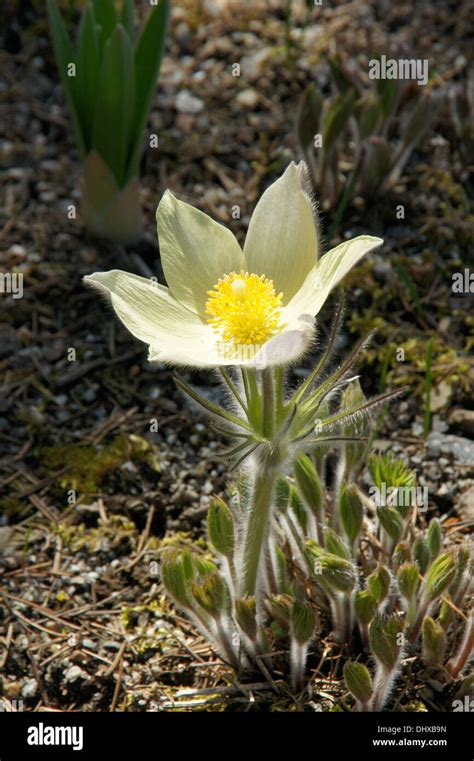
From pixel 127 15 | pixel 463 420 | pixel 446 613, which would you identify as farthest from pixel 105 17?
pixel 446 613

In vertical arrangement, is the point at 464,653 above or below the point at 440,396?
below

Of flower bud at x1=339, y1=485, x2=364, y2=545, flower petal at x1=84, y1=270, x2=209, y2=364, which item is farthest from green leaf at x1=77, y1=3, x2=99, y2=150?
flower bud at x1=339, y1=485, x2=364, y2=545

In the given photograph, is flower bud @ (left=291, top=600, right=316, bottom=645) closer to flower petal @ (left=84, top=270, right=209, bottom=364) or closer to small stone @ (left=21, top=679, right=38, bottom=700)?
flower petal @ (left=84, top=270, right=209, bottom=364)

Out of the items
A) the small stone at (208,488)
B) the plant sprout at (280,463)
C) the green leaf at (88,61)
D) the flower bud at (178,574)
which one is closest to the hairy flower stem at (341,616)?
the plant sprout at (280,463)

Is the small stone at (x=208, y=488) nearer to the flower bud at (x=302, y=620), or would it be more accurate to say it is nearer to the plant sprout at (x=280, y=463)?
the plant sprout at (x=280, y=463)

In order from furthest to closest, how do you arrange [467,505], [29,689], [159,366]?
1. [159,366]
2. [467,505]
3. [29,689]

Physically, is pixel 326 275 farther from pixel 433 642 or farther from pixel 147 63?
pixel 147 63
